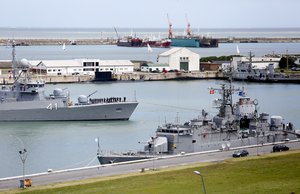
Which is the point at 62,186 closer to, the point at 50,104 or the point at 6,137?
the point at 6,137

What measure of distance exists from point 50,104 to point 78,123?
8.63ft

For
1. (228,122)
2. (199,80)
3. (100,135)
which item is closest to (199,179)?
(228,122)

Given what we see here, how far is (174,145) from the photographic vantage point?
3778 cm

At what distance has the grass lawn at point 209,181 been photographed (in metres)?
28.1

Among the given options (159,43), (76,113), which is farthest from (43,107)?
(159,43)

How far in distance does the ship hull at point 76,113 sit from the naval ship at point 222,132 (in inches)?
628

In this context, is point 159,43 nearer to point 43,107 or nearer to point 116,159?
point 43,107

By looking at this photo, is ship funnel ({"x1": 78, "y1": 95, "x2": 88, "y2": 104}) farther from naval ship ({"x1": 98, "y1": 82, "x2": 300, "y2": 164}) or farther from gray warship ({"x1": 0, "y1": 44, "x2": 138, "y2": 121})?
naval ship ({"x1": 98, "y1": 82, "x2": 300, "y2": 164})

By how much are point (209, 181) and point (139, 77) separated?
63.6 meters

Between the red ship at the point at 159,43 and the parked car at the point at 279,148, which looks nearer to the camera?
the parked car at the point at 279,148

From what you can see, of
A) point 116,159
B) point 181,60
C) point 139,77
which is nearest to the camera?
point 116,159

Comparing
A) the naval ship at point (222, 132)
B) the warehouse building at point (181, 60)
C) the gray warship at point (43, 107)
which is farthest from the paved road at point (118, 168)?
the warehouse building at point (181, 60)

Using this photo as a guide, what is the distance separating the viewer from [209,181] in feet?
97.8

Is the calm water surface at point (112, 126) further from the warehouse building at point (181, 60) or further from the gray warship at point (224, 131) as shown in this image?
the warehouse building at point (181, 60)
